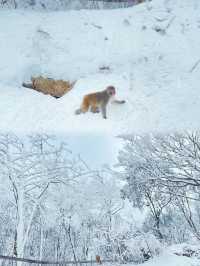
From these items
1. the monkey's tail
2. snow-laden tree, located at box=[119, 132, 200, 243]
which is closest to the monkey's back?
the monkey's tail

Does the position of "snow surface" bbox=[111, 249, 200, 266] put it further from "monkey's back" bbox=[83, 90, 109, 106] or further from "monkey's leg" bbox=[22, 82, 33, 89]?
"monkey's leg" bbox=[22, 82, 33, 89]

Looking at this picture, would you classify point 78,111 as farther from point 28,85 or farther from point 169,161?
point 169,161

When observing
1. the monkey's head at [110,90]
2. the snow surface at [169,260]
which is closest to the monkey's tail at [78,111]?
the monkey's head at [110,90]

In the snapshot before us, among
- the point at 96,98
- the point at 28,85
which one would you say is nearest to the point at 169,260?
the point at 96,98

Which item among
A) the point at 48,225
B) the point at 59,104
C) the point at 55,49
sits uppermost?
the point at 55,49

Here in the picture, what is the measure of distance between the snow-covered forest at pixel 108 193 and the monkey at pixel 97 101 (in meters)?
0.85

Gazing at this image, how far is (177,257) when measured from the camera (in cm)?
845

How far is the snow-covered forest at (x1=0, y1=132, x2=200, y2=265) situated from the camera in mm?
5754

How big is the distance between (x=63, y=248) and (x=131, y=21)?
14551mm

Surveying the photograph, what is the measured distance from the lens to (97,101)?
6145 mm

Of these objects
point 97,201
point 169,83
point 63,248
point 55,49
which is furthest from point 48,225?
point 169,83

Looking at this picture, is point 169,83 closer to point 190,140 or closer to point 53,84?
point 190,140

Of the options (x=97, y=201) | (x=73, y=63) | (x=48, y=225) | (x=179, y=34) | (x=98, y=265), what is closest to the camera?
(x=73, y=63)

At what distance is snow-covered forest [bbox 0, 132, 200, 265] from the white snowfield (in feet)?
2.27
